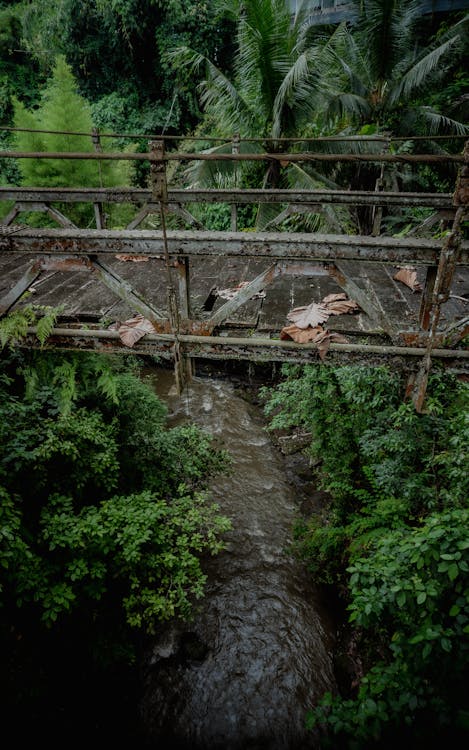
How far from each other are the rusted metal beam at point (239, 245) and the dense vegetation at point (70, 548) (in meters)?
0.83

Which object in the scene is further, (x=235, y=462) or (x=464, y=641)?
(x=235, y=462)

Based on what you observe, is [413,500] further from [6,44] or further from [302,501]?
[6,44]

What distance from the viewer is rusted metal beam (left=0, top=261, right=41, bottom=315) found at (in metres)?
3.08

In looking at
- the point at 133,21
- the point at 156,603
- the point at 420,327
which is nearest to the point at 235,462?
the point at 156,603

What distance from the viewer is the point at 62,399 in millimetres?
3953

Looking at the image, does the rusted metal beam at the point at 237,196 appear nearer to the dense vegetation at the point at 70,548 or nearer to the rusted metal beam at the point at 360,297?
the rusted metal beam at the point at 360,297

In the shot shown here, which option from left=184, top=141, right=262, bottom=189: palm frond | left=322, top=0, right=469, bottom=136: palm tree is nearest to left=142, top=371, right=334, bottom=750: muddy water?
left=184, top=141, right=262, bottom=189: palm frond

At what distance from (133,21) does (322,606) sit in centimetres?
1698

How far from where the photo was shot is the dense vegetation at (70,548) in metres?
3.54

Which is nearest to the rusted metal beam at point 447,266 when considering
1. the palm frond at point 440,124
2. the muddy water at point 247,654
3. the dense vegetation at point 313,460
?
the dense vegetation at point 313,460

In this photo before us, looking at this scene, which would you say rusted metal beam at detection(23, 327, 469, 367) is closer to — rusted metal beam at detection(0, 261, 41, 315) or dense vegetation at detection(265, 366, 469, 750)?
rusted metal beam at detection(0, 261, 41, 315)

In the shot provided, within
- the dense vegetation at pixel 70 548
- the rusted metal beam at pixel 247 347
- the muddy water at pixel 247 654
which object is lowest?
Result: the muddy water at pixel 247 654

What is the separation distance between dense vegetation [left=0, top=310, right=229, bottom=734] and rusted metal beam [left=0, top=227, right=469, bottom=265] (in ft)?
2.72

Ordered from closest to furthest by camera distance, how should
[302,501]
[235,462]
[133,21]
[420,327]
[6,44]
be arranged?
[420,327] < [302,501] < [235,462] < [133,21] < [6,44]
